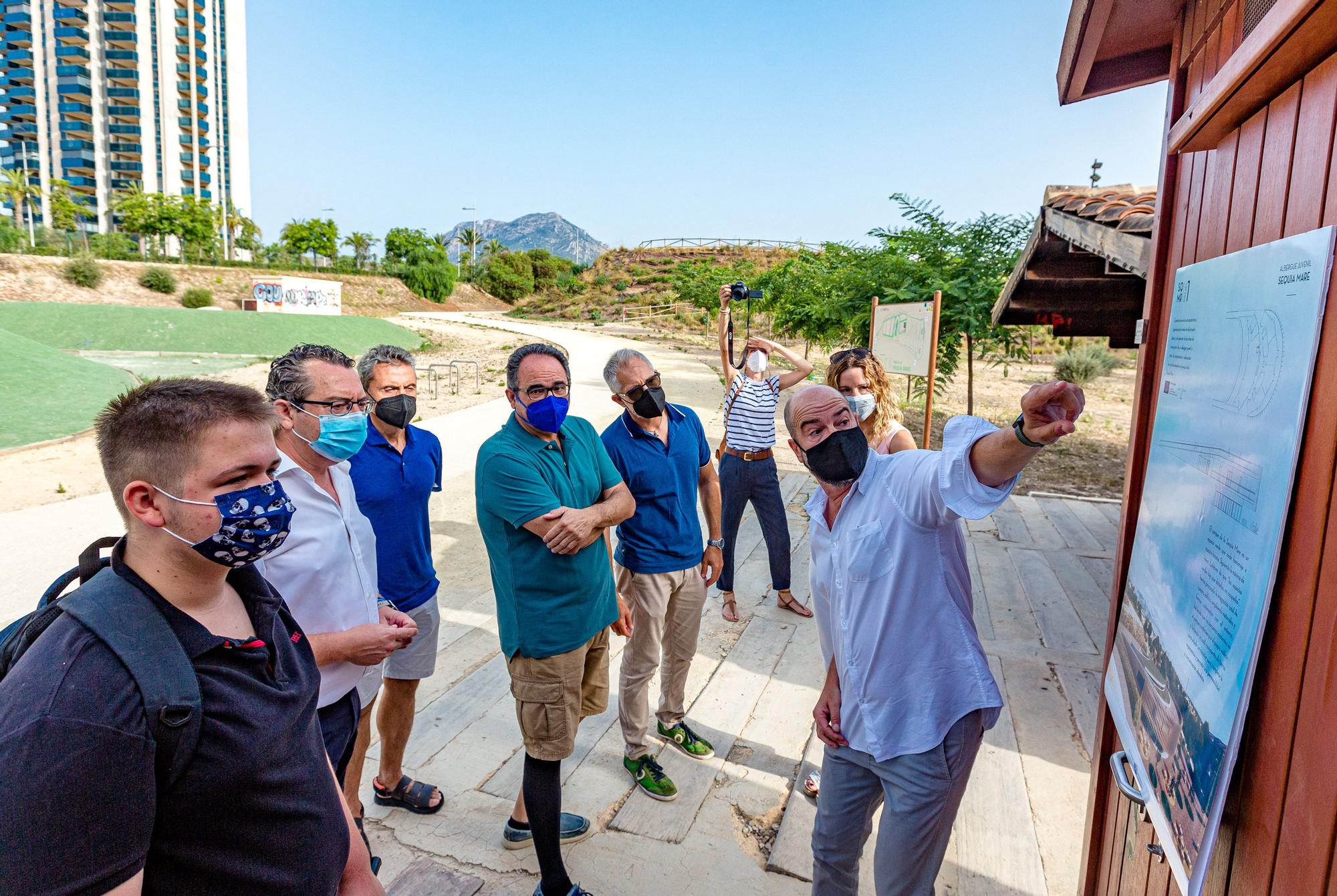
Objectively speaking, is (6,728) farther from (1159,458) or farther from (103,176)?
(103,176)

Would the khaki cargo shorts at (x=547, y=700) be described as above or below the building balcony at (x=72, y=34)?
below

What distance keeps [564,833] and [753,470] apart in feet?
9.07

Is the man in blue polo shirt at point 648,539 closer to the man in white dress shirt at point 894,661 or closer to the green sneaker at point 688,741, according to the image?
the green sneaker at point 688,741

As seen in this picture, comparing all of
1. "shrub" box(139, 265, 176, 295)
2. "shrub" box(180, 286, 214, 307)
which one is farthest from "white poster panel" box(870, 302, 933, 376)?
"shrub" box(139, 265, 176, 295)

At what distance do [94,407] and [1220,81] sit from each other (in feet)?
52.1

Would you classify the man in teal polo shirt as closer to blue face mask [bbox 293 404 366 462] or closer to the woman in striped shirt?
blue face mask [bbox 293 404 366 462]

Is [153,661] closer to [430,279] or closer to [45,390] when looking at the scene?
[45,390]

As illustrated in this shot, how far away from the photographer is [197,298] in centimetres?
3588

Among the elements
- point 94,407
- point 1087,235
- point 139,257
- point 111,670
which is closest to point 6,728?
point 111,670

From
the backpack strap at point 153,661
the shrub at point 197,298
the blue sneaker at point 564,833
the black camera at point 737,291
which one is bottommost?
the blue sneaker at point 564,833

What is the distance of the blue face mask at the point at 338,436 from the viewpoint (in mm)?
2455

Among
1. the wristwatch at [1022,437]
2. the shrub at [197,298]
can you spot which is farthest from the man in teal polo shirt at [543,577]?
the shrub at [197,298]

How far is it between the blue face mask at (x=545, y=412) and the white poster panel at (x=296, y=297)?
104ft

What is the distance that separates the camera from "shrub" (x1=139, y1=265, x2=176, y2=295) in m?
36.2
